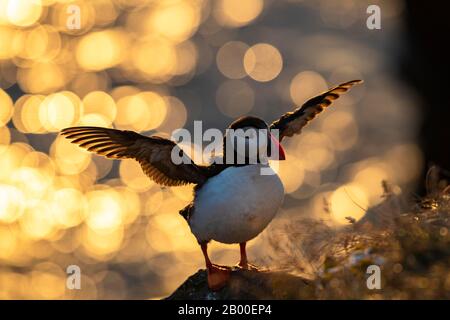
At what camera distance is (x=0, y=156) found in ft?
65.0

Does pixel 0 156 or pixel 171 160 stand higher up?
pixel 0 156

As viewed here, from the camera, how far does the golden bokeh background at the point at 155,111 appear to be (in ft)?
53.3

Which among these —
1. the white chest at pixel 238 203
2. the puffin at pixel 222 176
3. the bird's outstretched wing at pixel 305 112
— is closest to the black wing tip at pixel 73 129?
the puffin at pixel 222 176

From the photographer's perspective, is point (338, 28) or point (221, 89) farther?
point (338, 28)

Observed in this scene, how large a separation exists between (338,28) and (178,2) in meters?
6.19

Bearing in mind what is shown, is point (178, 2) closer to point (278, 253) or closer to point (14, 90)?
point (14, 90)

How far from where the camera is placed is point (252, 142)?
664 centimetres

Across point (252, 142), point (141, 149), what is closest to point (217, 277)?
point (252, 142)

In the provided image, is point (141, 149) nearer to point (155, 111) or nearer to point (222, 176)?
point (222, 176)

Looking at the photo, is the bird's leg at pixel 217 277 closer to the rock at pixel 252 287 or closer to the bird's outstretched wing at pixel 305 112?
the rock at pixel 252 287

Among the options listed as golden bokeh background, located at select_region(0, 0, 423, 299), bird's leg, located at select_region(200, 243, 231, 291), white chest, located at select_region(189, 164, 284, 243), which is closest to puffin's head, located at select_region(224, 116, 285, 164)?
white chest, located at select_region(189, 164, 284, 243)

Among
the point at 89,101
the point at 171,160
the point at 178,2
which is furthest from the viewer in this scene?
the point at 178,2

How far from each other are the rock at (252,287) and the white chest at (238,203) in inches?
14.0
